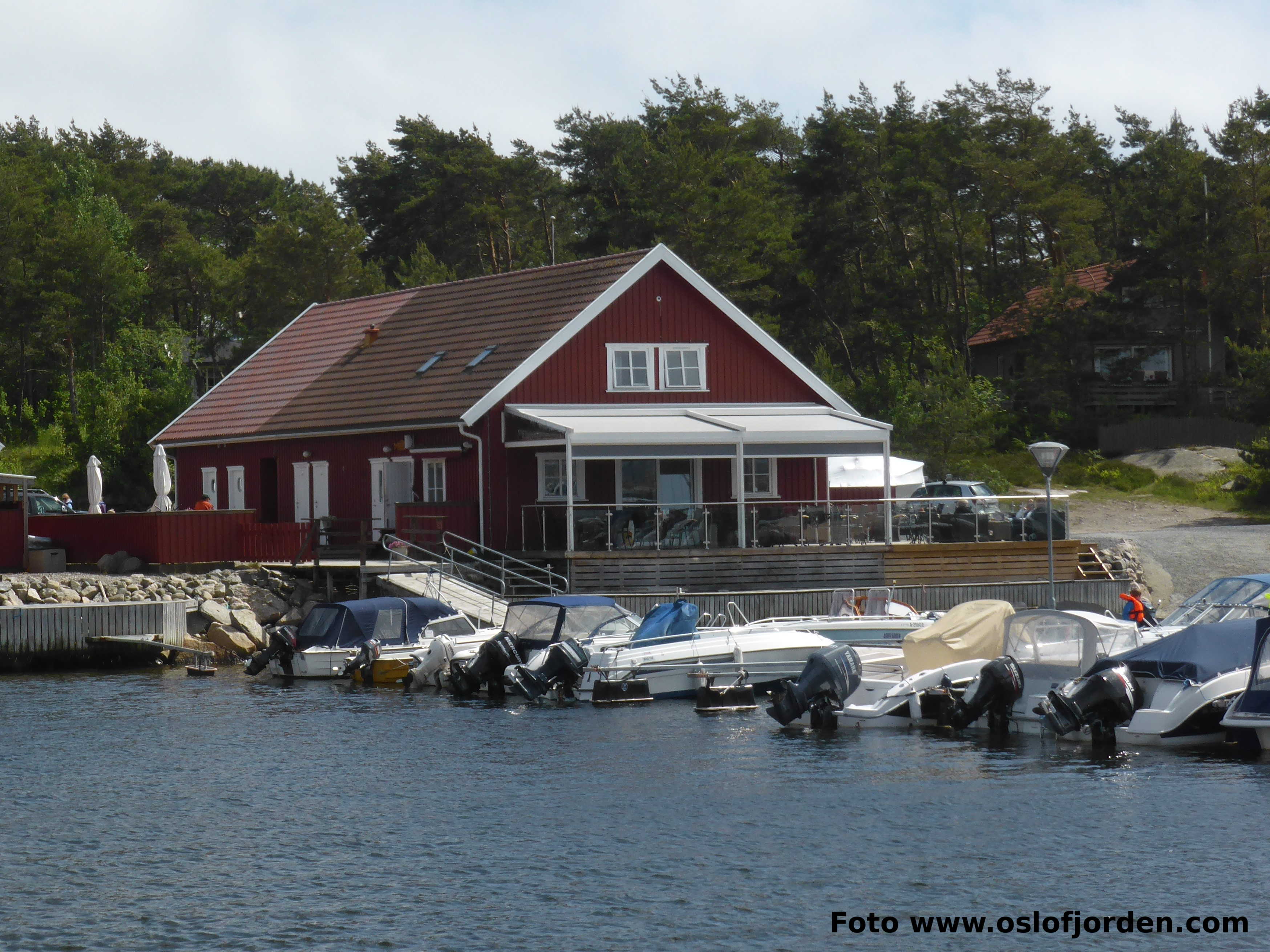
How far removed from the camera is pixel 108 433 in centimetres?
5803

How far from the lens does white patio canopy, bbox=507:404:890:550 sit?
3316 cm

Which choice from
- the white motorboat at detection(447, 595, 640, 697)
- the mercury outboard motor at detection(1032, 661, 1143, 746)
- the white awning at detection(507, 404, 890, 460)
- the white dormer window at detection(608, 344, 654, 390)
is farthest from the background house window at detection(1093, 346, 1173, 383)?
the mercury outboard motor at detection(1032, 661, 1143, 746)

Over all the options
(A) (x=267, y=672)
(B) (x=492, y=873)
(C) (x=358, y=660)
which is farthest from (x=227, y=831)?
(A) (x=267, y=672)

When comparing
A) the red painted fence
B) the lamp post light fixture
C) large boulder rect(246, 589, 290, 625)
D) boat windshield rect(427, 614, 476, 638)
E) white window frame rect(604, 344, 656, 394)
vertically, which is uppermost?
white window frame rect(604, 344, 656, 394)

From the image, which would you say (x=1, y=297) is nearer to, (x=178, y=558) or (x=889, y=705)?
(x=178, y=558)

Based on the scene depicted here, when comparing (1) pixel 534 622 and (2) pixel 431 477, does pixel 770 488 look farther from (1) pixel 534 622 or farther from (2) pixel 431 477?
(1) pixel 534 622

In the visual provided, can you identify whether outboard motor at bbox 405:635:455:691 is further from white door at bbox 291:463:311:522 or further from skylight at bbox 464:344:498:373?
white door at bbox 291:463:311:522

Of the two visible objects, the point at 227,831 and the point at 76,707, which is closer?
the point at 227,831

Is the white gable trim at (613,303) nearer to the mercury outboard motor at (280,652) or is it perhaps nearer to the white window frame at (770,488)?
the white window frame at (770,488)

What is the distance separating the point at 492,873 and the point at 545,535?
18.3 meters

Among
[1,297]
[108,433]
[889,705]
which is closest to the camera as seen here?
[889,705]

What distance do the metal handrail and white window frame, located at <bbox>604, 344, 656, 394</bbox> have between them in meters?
4.75

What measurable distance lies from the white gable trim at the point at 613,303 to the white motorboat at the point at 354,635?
6142 millimetres

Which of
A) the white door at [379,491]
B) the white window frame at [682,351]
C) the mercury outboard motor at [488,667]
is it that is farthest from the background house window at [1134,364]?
the mercury outboard motor at [488,667]
